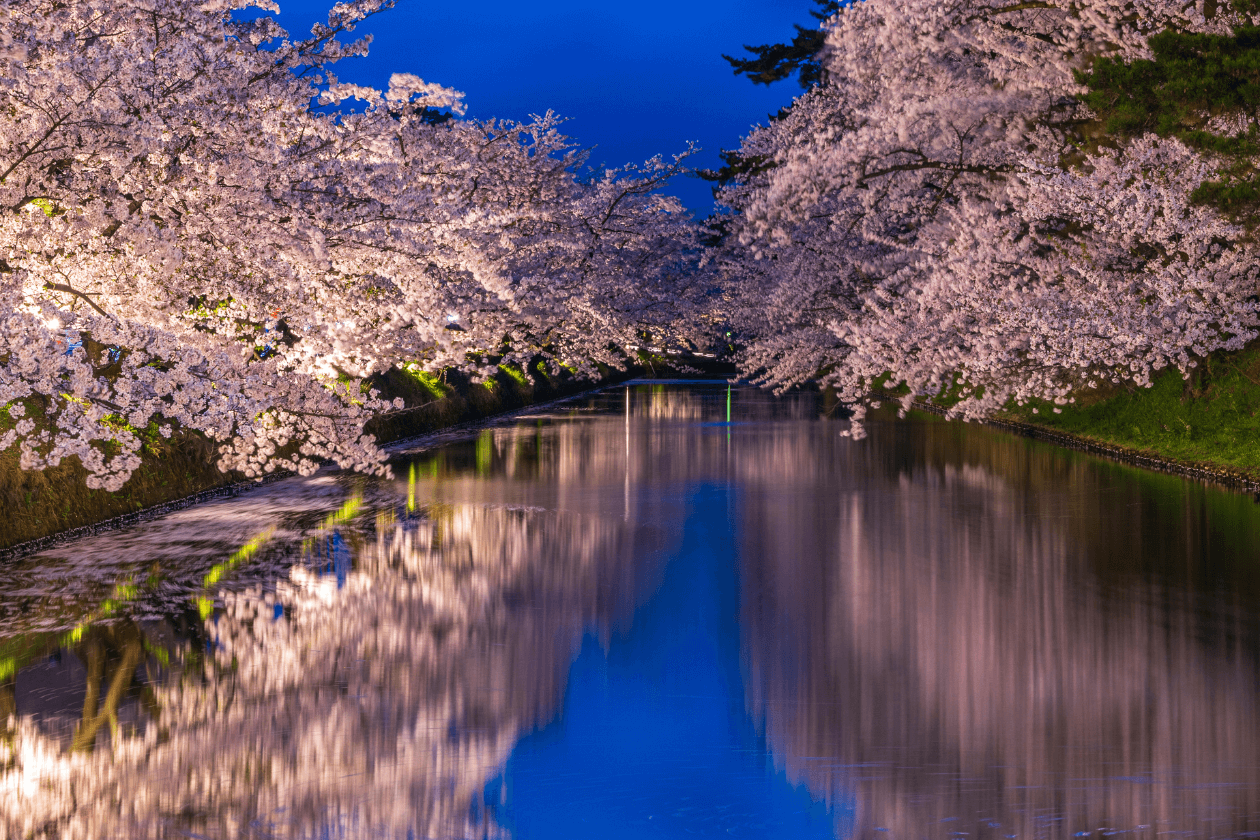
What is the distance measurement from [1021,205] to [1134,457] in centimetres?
515

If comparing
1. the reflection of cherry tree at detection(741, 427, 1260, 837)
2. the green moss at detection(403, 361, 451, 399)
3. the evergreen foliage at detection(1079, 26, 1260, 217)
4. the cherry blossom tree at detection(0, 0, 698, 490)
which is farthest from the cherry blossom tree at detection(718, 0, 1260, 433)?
the green moss at detection(403, 361, 451, 399)

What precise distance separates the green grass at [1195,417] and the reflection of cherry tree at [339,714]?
12871 mm

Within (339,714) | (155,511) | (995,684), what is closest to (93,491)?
(155,511)

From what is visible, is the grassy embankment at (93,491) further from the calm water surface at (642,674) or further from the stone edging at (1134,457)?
the stone edging at (1134,457)

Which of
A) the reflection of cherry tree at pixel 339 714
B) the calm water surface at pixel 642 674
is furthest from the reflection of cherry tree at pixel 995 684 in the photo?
the reflection of cherry tree at pixel 339 714

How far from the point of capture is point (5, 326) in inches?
393

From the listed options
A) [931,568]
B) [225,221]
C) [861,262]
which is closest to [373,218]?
[225,221]

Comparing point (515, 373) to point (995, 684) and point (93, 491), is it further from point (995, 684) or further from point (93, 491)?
point (995, 684)

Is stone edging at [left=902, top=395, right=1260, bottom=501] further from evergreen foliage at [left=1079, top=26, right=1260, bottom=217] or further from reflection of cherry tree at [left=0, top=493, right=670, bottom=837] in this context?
reflection of cherry tree at [left=0, top=493, right=670, bottom=837]

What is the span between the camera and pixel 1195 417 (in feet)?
71.7

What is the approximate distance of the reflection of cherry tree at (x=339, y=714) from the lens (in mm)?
5230

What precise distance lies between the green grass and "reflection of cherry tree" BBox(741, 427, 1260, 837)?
694cm

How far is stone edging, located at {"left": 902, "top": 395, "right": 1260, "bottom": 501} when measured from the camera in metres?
17.7

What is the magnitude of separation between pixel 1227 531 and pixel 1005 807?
930 centimetres
